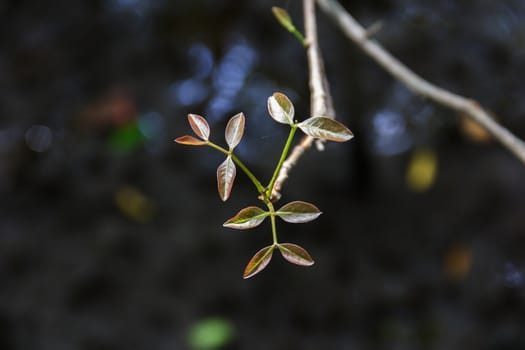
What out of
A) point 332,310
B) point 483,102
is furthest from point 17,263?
point 483,102

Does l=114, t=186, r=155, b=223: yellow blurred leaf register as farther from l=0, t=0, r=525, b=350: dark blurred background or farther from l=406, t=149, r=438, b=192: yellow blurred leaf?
l=406, t=149, r=438, b=192: yellow blurred leaf

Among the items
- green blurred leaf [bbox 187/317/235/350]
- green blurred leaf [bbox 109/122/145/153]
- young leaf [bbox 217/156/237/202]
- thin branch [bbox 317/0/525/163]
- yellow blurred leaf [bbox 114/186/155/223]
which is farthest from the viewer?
green blurred leaf [bbox 109/122/145/153]

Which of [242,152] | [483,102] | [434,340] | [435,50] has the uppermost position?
[435,50]

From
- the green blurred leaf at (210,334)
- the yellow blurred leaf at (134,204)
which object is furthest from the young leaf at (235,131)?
the yellow blurred leaf at (134,204)

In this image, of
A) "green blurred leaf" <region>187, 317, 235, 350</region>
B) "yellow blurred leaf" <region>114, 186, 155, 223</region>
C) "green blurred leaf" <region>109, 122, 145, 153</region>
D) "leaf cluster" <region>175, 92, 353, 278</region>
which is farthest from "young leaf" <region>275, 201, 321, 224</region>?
"green blurred leaf" <region>109, 122, 145, 153</region>

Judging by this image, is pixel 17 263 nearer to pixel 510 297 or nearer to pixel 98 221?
pixel 98 221

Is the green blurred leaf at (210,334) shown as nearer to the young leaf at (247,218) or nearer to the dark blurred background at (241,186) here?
the dark blurred background at (241,186)
